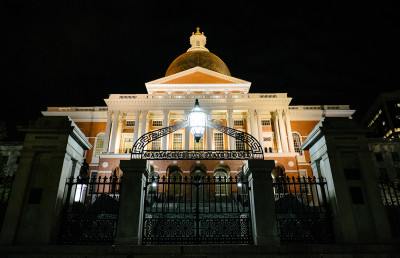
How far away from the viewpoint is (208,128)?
32312 millimetres

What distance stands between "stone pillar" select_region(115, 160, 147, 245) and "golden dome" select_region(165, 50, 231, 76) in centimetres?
3720

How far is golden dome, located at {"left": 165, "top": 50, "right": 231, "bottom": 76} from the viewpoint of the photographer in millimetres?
42812

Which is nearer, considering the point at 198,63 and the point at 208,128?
the point at 208,128

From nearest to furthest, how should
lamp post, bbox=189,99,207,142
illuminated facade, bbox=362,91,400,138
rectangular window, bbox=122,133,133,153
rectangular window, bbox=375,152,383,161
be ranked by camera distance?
lamp post, bbox=189,99,207,142 → rectangular window, bbox=122,133,133,153 → rectangular window, bbox=375,152,383,161 → illuminated facade, bbox=362,91,400,138

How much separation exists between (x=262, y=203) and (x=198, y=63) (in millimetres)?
38798

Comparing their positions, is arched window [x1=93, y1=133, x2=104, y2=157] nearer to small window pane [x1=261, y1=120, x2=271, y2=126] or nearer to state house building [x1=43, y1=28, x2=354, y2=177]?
state house building [x1=43, y1=28, x2=354, y2=177]

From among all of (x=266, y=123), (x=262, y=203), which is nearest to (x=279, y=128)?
(x=266, y=123)

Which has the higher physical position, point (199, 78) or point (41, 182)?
point (199, 78)

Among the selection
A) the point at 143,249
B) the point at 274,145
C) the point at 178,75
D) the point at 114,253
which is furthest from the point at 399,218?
the point at 178,75

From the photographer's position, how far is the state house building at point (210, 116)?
29.5m

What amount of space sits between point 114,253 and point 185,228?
1711mm

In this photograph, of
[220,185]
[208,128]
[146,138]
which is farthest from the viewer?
[208,128]

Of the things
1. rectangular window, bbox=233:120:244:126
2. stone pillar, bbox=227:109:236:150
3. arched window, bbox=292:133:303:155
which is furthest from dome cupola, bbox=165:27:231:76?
arched window, bbox=292:133:303:155

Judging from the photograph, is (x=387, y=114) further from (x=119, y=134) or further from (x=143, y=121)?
(x=119, y=134)
